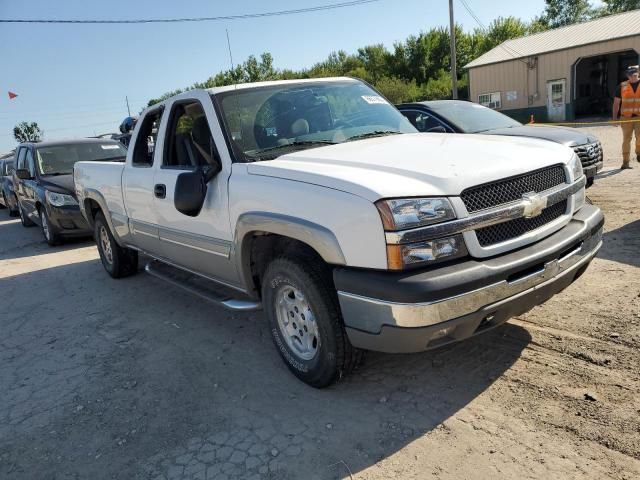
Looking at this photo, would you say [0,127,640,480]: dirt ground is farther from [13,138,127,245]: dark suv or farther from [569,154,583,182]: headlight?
[13,138,127,245]: dark suv

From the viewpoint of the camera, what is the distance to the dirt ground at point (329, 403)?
2.66 meters

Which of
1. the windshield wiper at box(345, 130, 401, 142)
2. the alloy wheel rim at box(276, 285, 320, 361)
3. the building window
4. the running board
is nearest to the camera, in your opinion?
the alloy wheel rim at box(276, 285, 320, 361)

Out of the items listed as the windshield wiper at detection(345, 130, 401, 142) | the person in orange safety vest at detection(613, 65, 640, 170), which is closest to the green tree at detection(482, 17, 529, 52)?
the person in orange safety vest at detection(613, 65, 640, 170)

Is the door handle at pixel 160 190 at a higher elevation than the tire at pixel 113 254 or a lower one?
higher

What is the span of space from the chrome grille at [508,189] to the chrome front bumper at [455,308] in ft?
0.99

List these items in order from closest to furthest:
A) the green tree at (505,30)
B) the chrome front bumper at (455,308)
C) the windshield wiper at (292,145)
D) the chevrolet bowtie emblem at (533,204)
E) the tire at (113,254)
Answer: the chrome front bumper at (455,308) < the chevrolet bowtie emblem at (533,204) < the windshield wiper at (292,145) < the tire at (113,254) < the green tree at (505,30)

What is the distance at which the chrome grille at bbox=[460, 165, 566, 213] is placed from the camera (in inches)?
110

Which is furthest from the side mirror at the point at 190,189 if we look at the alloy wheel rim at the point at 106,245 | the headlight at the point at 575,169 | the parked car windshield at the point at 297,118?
the alloy wheel rim at the point at 106,245

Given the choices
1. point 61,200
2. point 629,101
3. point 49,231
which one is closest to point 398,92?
point 629,101

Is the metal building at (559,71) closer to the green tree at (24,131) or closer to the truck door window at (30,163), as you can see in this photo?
the truck door window at (30,163)

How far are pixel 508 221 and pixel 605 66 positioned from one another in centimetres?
3370

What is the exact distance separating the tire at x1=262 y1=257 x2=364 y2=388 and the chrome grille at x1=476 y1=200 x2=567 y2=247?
0.90 metres

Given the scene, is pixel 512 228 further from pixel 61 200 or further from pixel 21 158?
pixel 21 158

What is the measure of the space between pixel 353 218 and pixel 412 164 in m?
0.56
